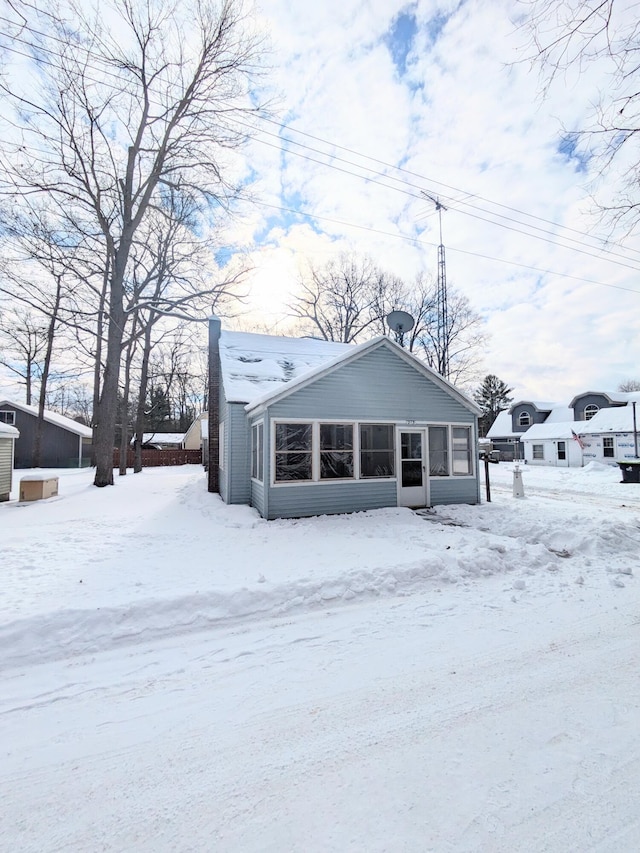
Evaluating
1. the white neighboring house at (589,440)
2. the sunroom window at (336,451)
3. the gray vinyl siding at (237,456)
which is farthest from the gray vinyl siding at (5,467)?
the white neighboring house at (589,440)

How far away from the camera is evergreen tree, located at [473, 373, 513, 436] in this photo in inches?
1932

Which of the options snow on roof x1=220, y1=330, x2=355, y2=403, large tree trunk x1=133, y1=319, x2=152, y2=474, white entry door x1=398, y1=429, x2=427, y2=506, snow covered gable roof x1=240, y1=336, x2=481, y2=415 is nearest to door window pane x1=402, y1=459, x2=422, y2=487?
white entry door x1=398, y1=429, x2=427, y2=506

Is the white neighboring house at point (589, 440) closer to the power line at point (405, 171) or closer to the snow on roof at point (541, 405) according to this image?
the snow on roof at point (541, 405)

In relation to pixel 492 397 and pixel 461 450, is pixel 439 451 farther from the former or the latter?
pixel 492 397

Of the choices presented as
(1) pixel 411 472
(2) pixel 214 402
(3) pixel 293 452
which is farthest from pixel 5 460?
(1) pixel 411 472

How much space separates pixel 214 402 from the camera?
529 inches

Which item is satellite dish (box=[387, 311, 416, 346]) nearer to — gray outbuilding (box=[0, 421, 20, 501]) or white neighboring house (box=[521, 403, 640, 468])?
gray outbuilding (box=[0, 421, 20, 501])

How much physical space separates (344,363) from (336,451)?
2096 mm

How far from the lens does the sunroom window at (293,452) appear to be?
356 inches

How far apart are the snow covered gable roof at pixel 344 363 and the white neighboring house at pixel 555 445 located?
20226mm

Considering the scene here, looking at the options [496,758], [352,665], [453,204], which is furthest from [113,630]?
[453,204]

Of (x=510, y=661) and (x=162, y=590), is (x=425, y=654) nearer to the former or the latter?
(x=510, y=661)

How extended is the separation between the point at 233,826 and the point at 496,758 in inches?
57.0

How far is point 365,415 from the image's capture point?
9.75 m
